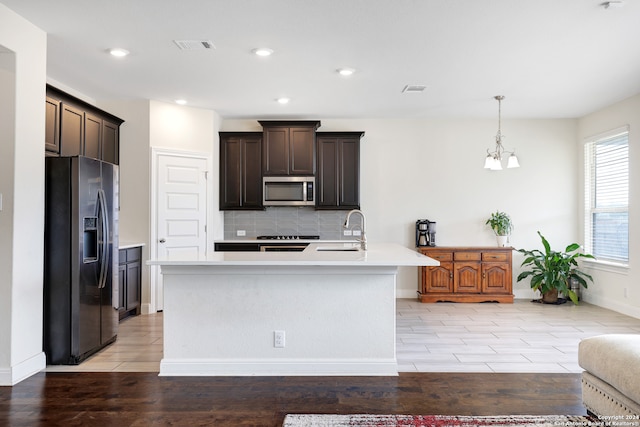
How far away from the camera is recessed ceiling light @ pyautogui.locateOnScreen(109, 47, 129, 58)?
403 centimetres

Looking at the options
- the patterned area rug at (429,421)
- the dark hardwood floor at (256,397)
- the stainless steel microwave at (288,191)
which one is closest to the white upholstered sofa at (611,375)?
the patterned area rug at (429,421)

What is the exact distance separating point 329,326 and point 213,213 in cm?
339

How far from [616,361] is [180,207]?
16.2ft

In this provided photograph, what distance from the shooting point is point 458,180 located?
6.85 meters

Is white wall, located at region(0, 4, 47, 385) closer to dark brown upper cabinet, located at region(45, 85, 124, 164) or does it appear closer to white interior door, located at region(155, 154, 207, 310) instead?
dark brown upper cabinet, located at region(45, 85, 124, 164)

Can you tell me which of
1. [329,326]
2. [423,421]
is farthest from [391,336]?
[423,421]

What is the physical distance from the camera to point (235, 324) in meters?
3.40

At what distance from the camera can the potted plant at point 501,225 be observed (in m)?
6.56

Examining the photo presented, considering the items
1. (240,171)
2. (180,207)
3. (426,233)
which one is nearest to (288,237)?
(240,171)

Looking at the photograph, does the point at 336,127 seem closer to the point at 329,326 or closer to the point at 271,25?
the point at 271,25

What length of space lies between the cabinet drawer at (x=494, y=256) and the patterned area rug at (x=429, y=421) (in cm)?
385

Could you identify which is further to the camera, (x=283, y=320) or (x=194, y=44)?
(x=194, y=44)

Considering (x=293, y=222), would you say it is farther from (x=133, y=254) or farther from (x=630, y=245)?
(x=630, y=245)

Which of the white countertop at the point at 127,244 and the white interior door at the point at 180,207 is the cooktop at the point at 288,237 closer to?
the white interior door at the point at 180,207
